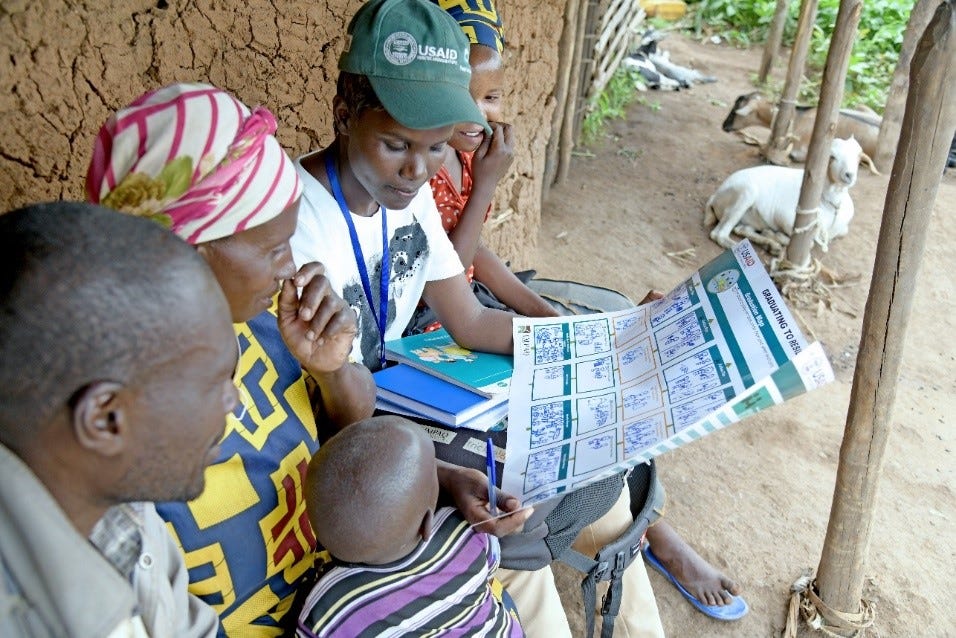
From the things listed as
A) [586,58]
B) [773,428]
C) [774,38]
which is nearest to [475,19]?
[773,428]

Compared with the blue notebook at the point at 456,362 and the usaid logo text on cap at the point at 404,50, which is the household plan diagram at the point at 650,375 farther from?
the usaid logo text on cap at the point at 404,50

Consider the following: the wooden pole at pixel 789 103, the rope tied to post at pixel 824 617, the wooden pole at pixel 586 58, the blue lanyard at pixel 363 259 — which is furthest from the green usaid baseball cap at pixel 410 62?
the wooden pole at pixel 789 103

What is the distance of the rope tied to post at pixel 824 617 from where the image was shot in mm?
2371

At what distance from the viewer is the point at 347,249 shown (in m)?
1.68

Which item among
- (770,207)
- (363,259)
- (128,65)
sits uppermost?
(128,65)

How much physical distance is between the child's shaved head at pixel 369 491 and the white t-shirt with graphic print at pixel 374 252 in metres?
0.47

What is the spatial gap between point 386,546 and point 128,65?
1.37m

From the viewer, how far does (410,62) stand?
1.53m

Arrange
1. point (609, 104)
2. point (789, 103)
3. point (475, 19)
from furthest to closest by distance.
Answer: point (609, 104) → point (789, 103) → point (475, 19)

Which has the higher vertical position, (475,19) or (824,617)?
(475,19)

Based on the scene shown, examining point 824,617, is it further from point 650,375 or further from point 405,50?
point 405,50

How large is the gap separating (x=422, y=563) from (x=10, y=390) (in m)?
0.76

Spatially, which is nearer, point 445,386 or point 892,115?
point 445,386

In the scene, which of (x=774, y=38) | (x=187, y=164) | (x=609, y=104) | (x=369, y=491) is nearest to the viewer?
(x=187, y=164)
